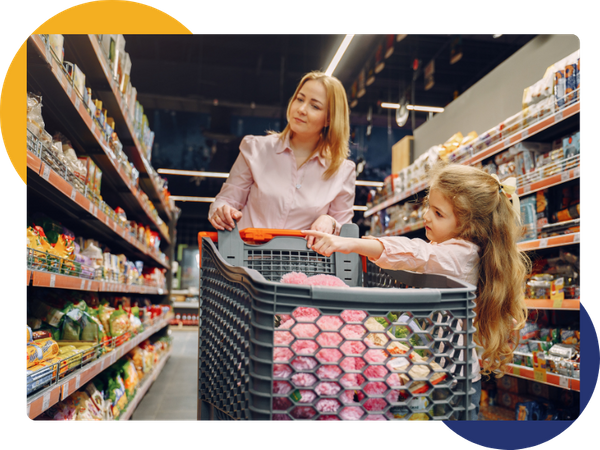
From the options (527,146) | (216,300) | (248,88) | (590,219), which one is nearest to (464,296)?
(216,300)

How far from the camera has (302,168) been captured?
4.70 ft

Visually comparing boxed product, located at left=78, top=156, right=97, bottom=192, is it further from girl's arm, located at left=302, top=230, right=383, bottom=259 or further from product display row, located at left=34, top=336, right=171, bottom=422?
girl's arm, located at left=302, top=230, right=383, bottom=259

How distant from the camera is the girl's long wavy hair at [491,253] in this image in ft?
3.23

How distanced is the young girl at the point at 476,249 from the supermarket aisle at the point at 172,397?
2124 millimetres

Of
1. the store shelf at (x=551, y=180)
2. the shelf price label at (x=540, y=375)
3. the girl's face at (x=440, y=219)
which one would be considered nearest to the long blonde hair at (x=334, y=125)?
the girl's face at (x=440, y=219)

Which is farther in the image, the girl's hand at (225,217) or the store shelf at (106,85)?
the store shelf at (106,85)

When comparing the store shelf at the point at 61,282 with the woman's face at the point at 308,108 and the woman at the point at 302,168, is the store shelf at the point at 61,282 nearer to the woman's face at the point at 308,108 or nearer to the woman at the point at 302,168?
the woman at the point at 302,168

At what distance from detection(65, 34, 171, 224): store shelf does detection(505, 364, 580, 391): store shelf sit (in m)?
2.52

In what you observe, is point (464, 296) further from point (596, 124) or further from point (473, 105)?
point (473, 105)

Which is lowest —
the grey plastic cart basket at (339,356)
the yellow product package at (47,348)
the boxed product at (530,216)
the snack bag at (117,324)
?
the snack bag at (117,324)

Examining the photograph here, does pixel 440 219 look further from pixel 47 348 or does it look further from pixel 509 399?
pixel 509 399

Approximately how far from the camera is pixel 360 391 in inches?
25.3

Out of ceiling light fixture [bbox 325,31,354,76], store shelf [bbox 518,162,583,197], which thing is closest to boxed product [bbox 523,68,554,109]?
store shelf [bbox 518,162,583,197]

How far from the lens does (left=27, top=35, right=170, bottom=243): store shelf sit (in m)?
1.34
